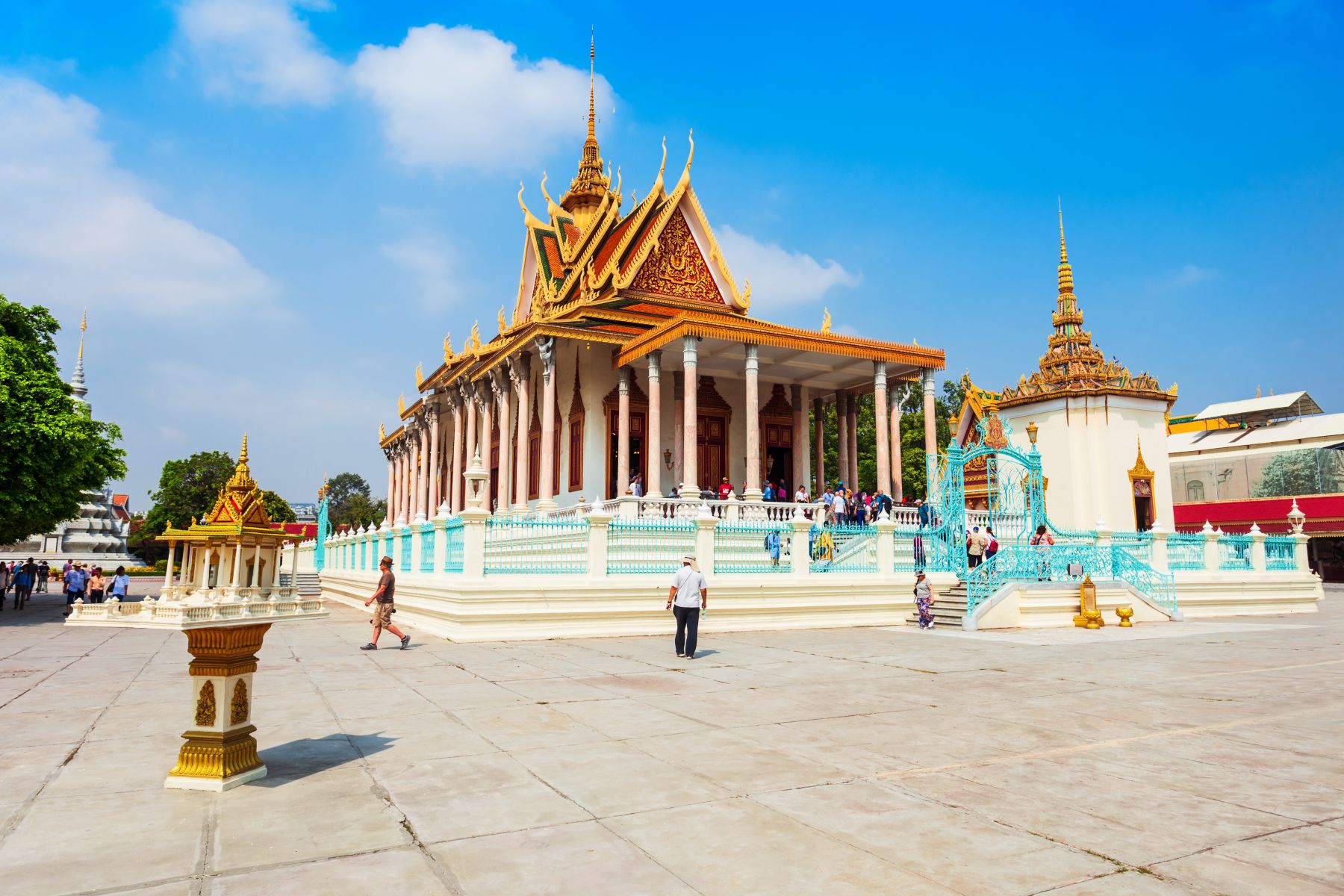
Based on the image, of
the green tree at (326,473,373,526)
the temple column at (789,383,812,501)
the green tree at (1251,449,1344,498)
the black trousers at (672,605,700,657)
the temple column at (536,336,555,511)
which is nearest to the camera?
the black trousers at (672,605,700,657)

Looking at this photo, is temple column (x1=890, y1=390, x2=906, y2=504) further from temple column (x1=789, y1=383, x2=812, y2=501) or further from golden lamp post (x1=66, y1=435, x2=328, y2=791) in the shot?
golden lamp post (x1=66, y1=435, x2=328, y2=791)

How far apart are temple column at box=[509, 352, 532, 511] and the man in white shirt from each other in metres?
13.2

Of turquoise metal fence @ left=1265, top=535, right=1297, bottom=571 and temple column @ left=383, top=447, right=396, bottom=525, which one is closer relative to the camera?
turquoise metal fence @ left=1265, top=535, right=1297, bottom=571

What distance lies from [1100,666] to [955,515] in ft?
24.5

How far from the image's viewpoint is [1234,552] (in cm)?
2081

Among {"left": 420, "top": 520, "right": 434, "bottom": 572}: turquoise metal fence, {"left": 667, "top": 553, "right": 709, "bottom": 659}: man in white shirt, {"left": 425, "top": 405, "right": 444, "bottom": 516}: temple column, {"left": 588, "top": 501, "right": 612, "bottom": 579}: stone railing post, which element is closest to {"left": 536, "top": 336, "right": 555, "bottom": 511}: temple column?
{"left": 420, "top": 520, "right": 434, "bottom": 572}: turquoise metal fence

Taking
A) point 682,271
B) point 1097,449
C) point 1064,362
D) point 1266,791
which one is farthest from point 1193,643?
point 1064,362

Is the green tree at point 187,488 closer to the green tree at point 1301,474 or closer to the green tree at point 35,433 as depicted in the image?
the green tree at point 35,433

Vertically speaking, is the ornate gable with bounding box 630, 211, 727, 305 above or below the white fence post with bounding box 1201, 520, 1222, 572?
above

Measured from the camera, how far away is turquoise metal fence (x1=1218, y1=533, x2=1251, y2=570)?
20.5 metres

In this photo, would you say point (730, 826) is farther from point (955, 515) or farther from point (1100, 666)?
point (955, 515)

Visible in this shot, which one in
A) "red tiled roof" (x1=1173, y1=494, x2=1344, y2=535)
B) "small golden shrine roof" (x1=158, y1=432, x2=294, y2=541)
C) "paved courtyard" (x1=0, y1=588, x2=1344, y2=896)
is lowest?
"paved courtyard" (x1=0, y1=588, x2=1344, y2=896)

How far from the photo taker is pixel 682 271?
25375 millimetres

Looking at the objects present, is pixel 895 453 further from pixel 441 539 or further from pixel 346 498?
pixel 346 498
